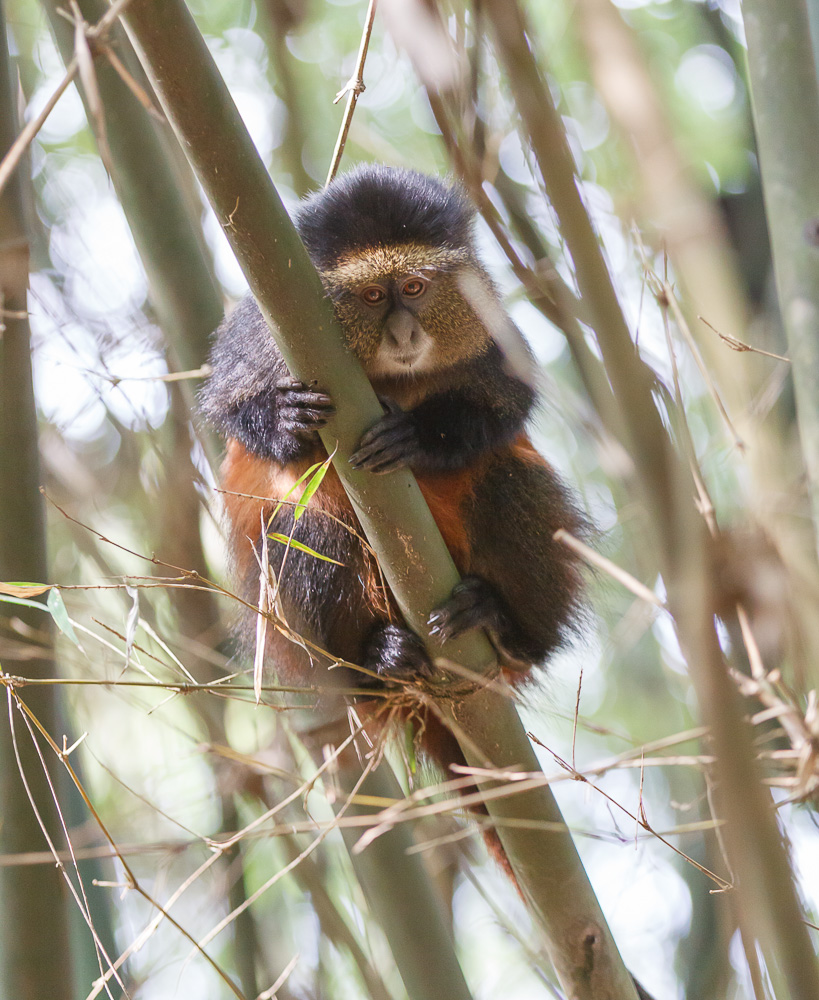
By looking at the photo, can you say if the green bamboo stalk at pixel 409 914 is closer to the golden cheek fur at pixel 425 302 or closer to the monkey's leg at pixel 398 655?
the monkey's leg at pixel 398 655

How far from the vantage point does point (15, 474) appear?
2.60 m

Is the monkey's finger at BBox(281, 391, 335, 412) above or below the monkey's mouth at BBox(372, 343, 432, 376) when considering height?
below

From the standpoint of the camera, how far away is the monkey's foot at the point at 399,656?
108 inches

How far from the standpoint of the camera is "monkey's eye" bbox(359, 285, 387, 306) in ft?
10.9

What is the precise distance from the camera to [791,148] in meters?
2.57

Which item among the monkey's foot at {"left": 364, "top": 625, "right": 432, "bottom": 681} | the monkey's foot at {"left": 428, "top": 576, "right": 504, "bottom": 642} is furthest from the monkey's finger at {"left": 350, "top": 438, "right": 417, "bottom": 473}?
the monkey's foot at {"left": 364, "top": 625, "right": 432, "bottom": 681}

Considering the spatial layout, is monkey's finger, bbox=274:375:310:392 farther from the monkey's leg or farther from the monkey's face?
the monkey's leg

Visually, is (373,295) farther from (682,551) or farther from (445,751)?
(682,551)

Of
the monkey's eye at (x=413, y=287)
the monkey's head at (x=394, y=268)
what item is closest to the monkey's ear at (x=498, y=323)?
the monkey's head at (x=394, y=268)

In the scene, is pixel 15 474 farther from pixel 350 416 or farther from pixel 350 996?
pixel 350 996

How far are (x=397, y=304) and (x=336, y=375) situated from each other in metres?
1.24

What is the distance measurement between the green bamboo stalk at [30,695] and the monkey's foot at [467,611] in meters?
1.08

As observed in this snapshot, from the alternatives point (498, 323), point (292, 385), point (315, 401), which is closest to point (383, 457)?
point (315, 401)

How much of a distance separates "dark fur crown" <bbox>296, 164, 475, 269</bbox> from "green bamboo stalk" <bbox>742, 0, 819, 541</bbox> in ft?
3.82
